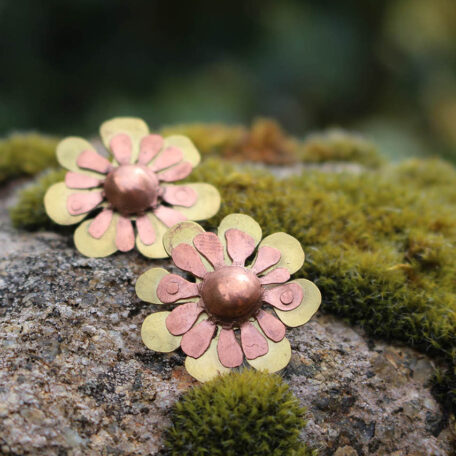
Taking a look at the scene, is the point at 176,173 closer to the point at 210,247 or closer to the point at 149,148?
the point at 149,148

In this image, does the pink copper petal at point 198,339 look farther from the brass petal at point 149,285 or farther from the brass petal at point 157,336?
the brass petal at point 149,285

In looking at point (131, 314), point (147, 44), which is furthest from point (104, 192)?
point (147, 44)

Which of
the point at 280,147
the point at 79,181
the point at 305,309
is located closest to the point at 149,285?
the point at 305,309

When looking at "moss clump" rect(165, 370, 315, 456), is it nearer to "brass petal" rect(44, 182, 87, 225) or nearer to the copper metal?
"brass petal" rect(44, 182, 87, 225)

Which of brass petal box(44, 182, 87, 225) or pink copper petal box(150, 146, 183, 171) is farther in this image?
pink copper petal box(150, 146, 183, 171)

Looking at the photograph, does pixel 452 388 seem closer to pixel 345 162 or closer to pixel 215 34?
pixel 345 162

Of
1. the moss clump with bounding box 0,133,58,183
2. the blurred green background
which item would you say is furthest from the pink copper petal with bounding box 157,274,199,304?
the blurred green background

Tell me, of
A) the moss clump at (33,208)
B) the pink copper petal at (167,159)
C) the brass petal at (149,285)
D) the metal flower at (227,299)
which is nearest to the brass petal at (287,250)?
the metal flower at (227,299)
